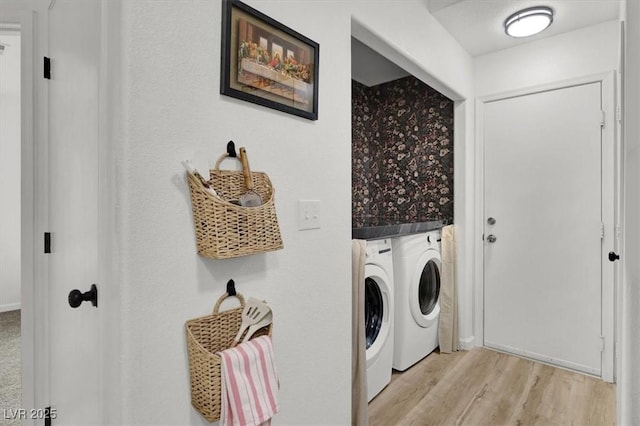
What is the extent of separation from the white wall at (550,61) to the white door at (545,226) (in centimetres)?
13

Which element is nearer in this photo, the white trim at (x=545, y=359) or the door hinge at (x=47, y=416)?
the door hinge at (x=47, y=416)

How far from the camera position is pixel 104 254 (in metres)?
0.90

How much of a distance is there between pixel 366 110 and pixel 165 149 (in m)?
2.94

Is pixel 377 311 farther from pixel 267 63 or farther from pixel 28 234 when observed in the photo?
pixel 28 234

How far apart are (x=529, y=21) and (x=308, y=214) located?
214 cm

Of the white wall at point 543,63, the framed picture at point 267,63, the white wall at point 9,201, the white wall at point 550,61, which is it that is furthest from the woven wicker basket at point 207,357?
the white wall at point 9,201

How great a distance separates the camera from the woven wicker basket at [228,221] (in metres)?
0.94

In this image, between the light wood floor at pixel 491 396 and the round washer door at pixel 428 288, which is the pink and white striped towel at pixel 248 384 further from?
the round washer door at pixel 428 288

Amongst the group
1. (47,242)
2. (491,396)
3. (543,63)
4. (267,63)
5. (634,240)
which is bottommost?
(491,396)

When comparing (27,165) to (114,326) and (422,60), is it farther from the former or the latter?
(422,60)

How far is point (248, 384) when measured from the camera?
100 cm

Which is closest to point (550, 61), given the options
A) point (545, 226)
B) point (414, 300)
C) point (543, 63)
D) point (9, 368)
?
point (543, 63)

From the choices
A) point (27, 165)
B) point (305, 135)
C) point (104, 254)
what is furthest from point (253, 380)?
point (27, 165)

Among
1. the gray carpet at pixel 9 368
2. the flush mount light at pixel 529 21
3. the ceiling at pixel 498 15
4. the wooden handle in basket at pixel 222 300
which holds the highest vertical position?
the ceiling at pixel 498 15
